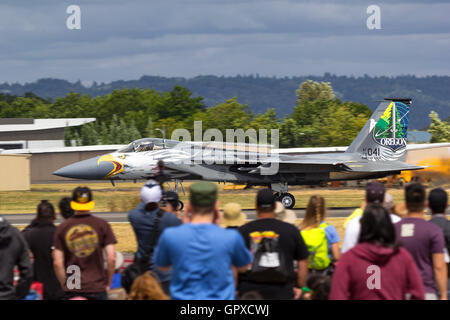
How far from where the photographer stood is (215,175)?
2436 centimetres

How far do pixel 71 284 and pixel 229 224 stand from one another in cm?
202

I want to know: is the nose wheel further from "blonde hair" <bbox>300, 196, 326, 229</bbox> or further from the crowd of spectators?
"blonde hair" <bbox>300, 196, 326, 229</bbox>

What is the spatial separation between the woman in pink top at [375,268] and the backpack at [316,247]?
2.74 m

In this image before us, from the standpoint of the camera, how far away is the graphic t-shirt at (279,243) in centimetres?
655

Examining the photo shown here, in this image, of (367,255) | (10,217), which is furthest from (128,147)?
(367,255)

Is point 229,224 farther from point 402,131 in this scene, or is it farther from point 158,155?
point 402,131

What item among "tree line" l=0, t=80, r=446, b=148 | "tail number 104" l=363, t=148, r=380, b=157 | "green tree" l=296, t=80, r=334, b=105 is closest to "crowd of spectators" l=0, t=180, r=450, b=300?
"tail number 104" l=363, t=148, r=380, b=157

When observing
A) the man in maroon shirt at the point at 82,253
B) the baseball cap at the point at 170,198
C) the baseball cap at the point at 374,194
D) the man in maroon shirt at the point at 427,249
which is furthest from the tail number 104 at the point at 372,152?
the man in maroon shirt at the point at 82,253

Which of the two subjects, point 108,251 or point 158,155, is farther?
point 158,155

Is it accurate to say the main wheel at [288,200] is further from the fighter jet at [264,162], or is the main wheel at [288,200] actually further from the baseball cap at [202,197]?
the baseball cap at [202,197]

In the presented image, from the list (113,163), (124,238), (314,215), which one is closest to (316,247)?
(314,215)

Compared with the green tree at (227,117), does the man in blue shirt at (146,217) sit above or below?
below

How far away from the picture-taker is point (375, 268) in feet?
17.6
